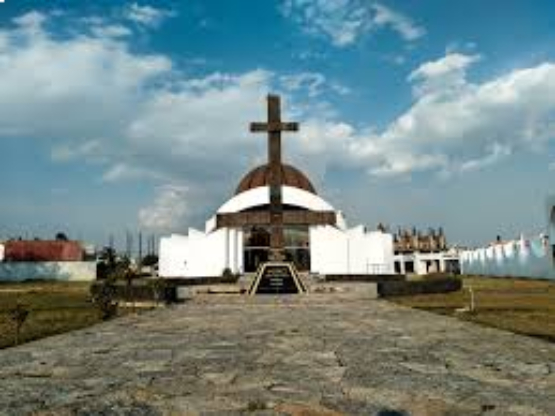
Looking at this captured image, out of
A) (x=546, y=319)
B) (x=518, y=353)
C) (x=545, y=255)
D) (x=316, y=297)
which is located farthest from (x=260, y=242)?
(x=518, y=353)

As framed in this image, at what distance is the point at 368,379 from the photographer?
6.20 m

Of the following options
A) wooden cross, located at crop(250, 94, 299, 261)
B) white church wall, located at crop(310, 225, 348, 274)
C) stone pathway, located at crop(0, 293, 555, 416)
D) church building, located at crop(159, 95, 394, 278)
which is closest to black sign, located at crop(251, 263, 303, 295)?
wooden cross, located at crop(250, 94, 299, 261)

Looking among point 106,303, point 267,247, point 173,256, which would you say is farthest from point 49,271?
point 106,303

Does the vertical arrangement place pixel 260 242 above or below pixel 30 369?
above

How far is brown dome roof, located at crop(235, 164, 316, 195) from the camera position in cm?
5766

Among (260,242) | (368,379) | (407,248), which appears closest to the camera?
(368,379)

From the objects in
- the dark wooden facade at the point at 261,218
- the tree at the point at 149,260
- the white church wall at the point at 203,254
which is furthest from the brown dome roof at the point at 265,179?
the tree at the point at 149,260

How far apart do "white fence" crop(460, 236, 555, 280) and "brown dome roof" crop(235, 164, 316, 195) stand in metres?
19.4

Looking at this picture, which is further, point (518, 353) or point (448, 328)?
point (448, 328)

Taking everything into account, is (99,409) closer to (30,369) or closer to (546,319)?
(30,369)

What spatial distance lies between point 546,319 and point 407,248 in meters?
97.6

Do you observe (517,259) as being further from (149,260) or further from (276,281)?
(149,260)

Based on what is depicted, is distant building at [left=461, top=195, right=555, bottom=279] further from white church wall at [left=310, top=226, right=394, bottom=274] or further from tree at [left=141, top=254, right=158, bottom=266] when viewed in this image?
tree at [left=141, top=254, right=158, bottom=266]

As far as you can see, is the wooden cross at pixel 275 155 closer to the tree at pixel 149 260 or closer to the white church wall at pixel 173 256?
the white church wall at pixel 173 256
